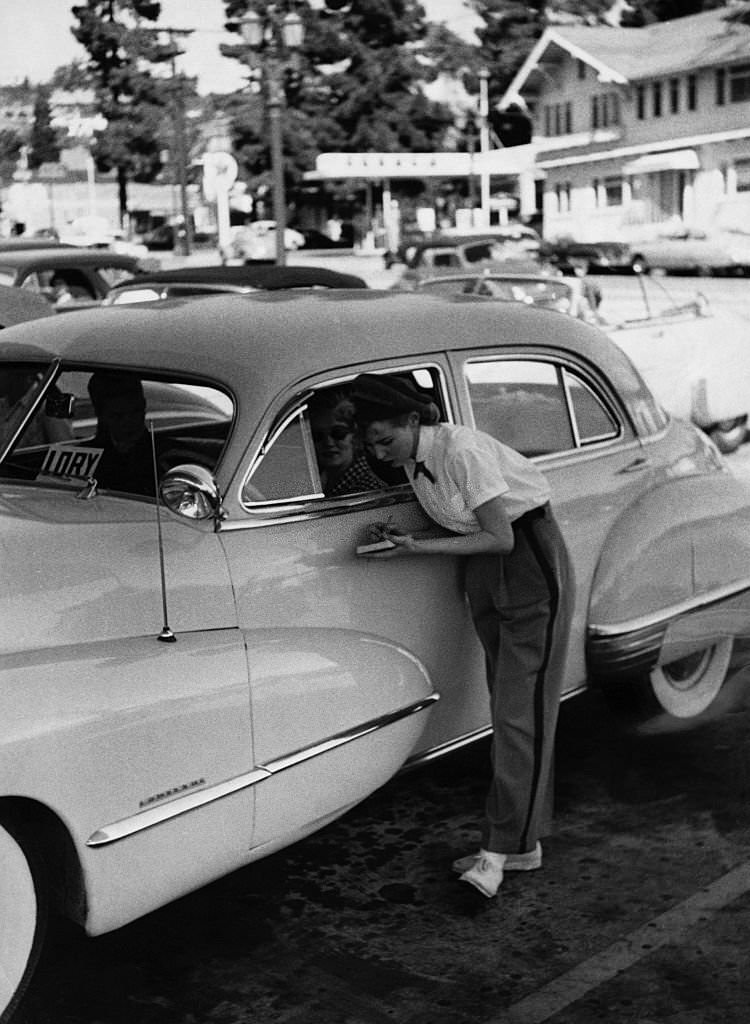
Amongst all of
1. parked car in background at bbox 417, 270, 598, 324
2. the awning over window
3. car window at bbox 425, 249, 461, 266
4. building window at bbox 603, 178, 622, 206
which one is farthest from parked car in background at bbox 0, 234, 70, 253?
building window at bbox 603, 178, 622, 206

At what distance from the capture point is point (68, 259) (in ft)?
45.1

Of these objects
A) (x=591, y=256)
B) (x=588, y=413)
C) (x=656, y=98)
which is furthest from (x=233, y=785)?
(x=656, y=98)

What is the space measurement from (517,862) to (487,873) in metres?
0.18

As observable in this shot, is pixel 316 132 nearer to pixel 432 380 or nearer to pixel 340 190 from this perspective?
pixel 340 190

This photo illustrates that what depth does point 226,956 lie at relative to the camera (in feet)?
12.6

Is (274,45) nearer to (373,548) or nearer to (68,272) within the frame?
(68,272)

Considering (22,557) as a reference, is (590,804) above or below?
below

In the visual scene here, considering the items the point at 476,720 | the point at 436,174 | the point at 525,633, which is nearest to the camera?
the point at 525,633

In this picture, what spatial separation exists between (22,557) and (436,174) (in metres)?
64.2

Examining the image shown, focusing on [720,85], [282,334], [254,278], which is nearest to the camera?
[282,334]

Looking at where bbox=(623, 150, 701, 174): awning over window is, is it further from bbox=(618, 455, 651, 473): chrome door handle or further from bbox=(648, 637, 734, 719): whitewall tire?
bbox=(618, 455, 651, 473): chrome door handle

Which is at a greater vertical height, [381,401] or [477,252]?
[381,401]

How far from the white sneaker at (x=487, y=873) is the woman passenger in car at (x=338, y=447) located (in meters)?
1.06

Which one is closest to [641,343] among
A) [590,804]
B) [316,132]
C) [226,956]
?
[590,804]
